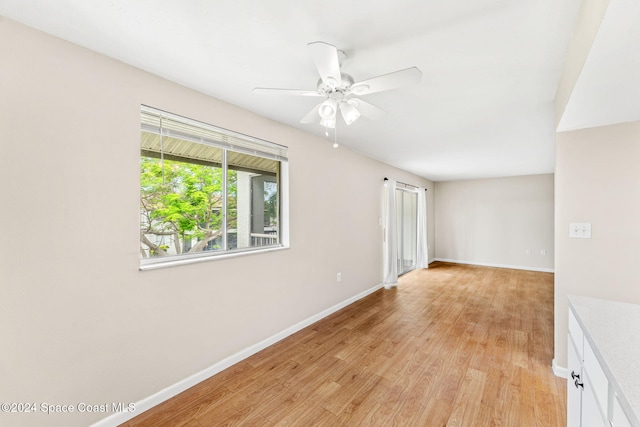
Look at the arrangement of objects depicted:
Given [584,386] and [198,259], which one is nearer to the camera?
[584,386]

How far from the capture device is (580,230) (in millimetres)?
2000

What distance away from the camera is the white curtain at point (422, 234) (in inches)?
249

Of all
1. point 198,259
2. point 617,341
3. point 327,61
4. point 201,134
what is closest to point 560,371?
point 617,341

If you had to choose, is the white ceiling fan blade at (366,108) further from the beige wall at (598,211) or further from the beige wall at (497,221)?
the beige wall at (497,221)

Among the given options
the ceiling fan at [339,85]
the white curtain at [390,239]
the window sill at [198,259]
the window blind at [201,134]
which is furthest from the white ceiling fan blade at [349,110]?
the white curtain at [390,239]

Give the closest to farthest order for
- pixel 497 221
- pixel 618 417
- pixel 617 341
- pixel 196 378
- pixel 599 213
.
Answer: pixel 618 417
pixel 617 341
pixel 599 213
pixel 196 378
pixel 497 221

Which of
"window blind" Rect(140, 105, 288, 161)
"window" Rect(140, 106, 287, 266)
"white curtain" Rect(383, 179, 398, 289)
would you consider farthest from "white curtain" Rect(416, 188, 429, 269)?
"window blind" Rect(140, 105, 288, 161)

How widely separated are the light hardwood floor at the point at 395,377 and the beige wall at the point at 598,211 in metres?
0.58

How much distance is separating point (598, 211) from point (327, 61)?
7.46ft

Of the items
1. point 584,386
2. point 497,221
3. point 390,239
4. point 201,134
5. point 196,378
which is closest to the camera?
point 584,386

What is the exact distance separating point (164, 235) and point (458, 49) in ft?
7.83

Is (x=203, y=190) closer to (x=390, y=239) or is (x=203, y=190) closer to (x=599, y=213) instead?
(x=599, y=213)

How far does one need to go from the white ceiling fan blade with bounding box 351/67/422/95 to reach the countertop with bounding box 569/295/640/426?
133 cm

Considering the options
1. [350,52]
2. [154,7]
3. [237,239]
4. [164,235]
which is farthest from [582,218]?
[164,235]
